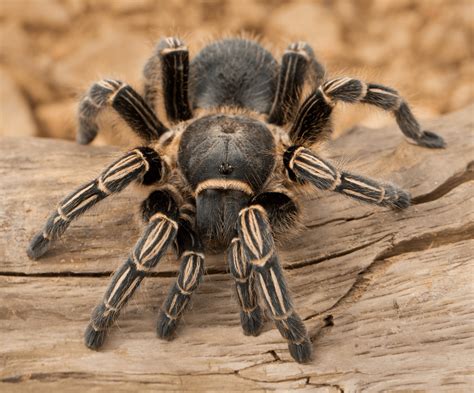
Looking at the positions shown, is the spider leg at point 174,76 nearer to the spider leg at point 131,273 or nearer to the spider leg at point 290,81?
the spider leg at point 290,81

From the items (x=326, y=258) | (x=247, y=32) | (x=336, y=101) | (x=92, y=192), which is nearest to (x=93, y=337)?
(x=92, y=192)

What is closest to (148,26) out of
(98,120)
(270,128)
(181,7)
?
(181,7)

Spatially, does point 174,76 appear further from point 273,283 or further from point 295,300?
point 273,283

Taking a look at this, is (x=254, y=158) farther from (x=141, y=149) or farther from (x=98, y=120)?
(x=98, y=120)

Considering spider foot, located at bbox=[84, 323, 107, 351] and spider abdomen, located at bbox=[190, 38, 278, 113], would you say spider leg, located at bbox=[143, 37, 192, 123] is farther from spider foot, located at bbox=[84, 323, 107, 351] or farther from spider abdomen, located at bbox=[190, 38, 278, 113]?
spider foot, located at bbox=[84, 323, 107, 351]

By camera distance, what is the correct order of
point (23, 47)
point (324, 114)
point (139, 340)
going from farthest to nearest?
1. point (23, 47)
2. point (324, 114)
3. point (139, 340)

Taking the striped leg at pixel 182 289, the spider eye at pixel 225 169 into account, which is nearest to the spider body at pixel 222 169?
the spider eye at pixel 225 169
